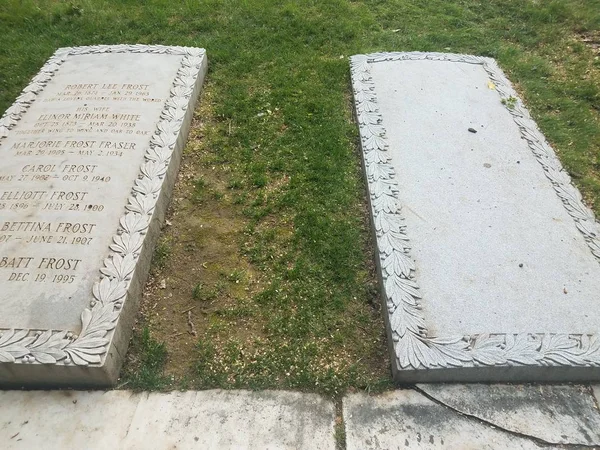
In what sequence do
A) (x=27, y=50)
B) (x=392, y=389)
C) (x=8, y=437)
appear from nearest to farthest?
(x=8, y=437), (x=392, y=389), (x=27, y=50)

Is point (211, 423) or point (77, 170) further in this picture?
point (77, 170)

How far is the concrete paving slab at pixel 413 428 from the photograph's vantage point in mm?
2639

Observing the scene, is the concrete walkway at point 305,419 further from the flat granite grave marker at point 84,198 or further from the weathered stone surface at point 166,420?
the flat granite grave marker at point 84,198

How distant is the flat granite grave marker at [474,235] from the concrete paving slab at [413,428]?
19 centimetres

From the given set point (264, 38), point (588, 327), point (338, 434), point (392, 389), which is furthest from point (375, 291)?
point (264, 38)

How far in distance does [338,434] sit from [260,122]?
3.21 m

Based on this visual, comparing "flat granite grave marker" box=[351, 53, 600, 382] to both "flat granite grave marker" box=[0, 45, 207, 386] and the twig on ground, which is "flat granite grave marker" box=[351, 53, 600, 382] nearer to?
the twig on ground

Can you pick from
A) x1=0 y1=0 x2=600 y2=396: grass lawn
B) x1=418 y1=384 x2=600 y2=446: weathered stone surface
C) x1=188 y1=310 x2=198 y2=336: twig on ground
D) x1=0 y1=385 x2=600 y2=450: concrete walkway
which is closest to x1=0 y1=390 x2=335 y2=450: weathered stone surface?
x1=0 y1=385 x2=600 y2=450: concrete walkway

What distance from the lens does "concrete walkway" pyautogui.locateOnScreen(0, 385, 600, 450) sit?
265 centimetres

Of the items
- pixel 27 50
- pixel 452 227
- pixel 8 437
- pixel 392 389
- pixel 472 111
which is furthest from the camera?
pixel 27 50

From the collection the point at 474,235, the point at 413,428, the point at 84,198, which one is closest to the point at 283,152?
the point at 84,198

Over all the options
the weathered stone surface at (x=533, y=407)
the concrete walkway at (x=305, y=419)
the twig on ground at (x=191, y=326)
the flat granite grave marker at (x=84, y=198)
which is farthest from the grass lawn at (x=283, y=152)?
the weathered stone surface at (x=533, y=407)

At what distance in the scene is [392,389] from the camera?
2910mm

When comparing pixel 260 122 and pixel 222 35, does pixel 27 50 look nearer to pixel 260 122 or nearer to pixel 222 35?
pixel 222 35
